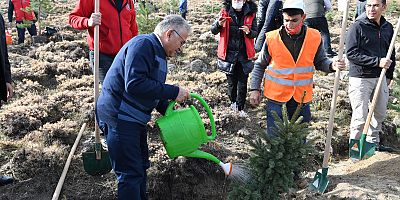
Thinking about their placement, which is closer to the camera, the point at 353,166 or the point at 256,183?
the point at 256,183

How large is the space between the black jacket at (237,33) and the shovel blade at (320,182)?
6.57 feet

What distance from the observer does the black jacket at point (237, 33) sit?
5.18m

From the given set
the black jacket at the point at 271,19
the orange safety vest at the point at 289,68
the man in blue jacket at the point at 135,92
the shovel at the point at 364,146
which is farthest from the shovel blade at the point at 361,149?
the man in blue jacket at the point at 135,92

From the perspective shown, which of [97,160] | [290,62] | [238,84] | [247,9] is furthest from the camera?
[238,84]

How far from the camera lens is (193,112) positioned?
10.5 ft

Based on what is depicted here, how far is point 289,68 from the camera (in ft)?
12.3

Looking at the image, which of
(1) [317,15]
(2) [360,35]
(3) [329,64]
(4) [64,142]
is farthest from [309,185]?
(1) [317,15]

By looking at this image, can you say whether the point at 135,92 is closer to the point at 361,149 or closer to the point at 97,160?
the point at 97,160

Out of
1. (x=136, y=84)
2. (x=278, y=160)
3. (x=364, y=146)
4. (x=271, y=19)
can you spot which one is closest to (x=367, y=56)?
(x=364, y=146)

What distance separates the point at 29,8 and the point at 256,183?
385 inches

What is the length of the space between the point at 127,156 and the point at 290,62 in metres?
→ 1.74

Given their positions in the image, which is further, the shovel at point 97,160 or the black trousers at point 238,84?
the black trousers at point 238,84

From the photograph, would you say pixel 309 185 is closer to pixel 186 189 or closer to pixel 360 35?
pixel 186 189

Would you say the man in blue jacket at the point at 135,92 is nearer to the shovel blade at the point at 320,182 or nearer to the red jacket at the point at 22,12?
the shovel blade at the point at 320,182
